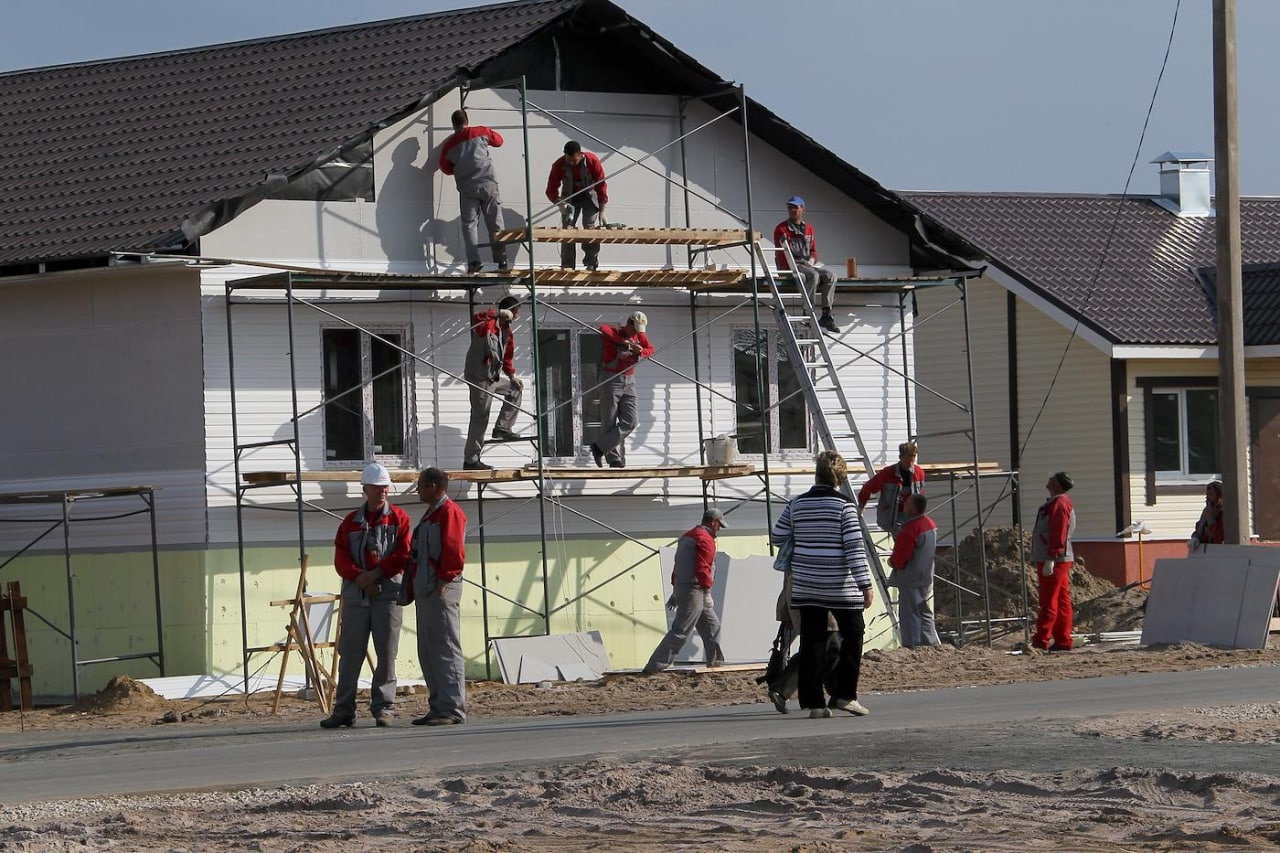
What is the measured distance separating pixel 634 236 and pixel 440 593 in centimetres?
809

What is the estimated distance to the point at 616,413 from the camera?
2272cm

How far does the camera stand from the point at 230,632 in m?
20.8

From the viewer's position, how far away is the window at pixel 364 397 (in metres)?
22.0

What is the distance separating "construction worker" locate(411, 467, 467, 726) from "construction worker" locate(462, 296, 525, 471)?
5.93 m

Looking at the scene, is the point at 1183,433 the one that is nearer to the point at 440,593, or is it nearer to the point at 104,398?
the point at 104,398

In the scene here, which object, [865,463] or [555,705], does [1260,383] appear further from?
[555,705]

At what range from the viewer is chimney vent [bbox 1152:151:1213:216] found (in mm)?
36719

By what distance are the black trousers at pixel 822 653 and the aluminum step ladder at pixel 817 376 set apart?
655 cm

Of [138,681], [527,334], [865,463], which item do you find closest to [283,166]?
[527,334]

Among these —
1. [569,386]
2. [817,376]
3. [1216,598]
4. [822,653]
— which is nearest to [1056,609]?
[1216,598]

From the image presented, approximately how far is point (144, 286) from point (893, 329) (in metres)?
9.04

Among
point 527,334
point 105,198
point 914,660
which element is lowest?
point 914,660

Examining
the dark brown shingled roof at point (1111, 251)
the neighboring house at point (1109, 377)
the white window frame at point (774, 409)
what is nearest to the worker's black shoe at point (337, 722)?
the white window frame at point (774, 409)

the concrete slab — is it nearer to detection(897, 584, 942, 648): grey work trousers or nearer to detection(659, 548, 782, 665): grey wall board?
detection(659, 548, 782, 665): grey wall board
